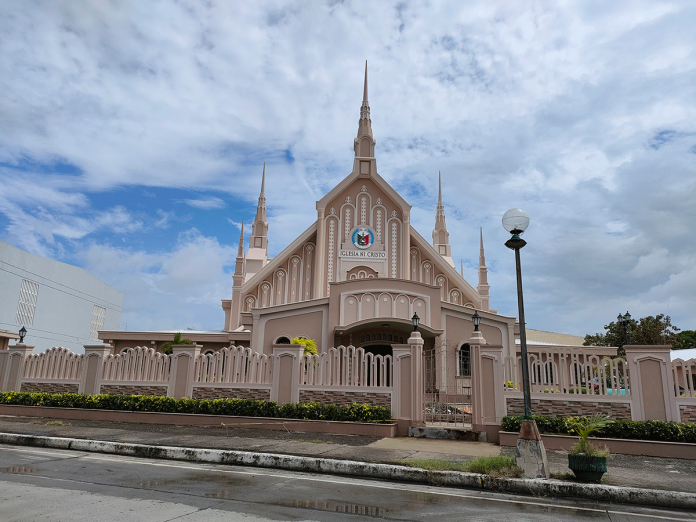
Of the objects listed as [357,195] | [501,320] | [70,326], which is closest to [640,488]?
[501,320]

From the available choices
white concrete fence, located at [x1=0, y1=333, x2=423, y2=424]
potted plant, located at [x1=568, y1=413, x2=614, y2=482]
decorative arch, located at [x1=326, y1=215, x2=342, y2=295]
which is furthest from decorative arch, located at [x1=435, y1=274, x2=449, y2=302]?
potted plant, located at [x1=568, y1=413, x2=614, y2=482]

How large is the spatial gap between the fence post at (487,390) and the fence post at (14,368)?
604 inches

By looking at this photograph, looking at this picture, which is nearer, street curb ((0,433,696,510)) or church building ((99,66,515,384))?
street curb ((0,433,696,510))

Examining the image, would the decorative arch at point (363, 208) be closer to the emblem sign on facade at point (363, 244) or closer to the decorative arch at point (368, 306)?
the emblem sign on facade at point (363, 244)

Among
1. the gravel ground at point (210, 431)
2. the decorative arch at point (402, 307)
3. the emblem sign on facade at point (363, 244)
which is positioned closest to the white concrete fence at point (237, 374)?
the gravel ground at point (210, 431)

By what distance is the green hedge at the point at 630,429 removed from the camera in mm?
11148

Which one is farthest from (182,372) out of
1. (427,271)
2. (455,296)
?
(455,296)

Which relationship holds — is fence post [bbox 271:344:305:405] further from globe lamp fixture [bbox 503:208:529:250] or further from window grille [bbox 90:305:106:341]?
window grille [bbox 90:305:106:341]

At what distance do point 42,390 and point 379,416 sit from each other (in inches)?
473

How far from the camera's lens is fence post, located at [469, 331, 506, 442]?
12.7 metres

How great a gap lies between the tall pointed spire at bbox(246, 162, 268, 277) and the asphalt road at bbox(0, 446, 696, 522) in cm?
2379

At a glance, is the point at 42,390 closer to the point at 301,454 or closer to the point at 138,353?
the point at 138,353

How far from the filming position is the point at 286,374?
15047mm

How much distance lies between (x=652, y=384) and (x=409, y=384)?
224 inches
